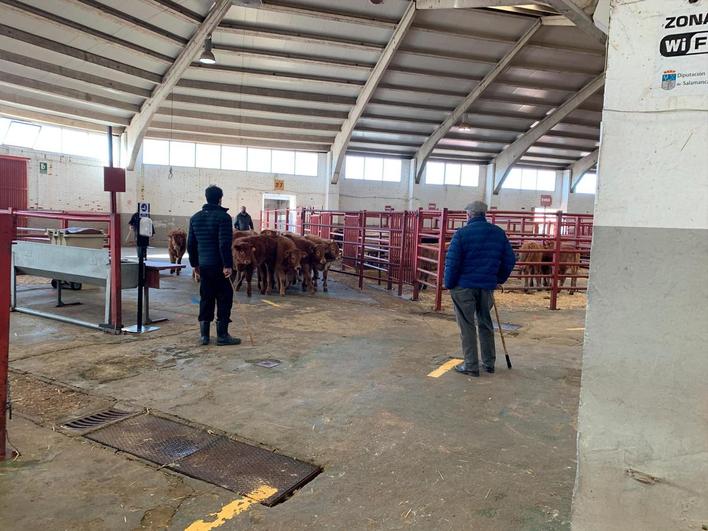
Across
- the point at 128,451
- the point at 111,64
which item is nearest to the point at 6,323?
the point at 128,451

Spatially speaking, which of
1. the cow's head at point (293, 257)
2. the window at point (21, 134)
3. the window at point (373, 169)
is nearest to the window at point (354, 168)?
the window at point (373, 169)

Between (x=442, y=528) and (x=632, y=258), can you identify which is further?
(x=442, y=528)

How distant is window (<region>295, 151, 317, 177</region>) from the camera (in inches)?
908

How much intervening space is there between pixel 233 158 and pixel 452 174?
442 inches

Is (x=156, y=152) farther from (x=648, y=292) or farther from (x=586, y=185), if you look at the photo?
(x=586, y=185)

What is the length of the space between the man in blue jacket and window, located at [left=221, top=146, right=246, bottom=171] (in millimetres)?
18713

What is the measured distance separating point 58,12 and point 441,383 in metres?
13.5

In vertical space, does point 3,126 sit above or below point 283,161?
above

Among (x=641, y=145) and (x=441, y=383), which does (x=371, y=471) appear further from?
(x=641, y=145)

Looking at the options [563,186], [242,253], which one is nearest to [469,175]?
[563,186]

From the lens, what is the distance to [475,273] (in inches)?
193

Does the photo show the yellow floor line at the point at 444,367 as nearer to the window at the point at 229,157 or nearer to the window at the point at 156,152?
the window at the point at 229,157

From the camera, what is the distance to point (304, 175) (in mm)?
23125

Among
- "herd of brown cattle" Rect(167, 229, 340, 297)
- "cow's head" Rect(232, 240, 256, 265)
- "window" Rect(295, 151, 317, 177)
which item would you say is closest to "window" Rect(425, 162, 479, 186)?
"window" Rect(295, 151, 317, 177)
